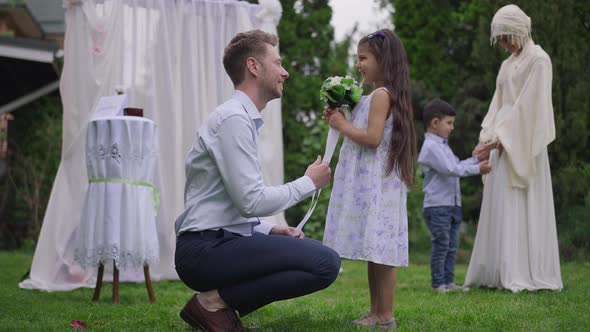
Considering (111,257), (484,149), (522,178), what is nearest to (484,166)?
(484,149)

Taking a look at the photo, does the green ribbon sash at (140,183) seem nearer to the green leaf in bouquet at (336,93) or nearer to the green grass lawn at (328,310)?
the green grass lawn at (328,310)

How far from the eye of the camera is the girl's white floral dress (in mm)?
3561

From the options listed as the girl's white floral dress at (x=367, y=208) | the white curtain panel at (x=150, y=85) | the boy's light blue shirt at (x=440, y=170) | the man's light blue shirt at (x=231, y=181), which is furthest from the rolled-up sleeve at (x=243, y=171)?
the white curtain panel at (x=150, y=85)

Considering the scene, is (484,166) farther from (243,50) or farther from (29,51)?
(29,51)

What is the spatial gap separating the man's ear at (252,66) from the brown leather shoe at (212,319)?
1.00 m

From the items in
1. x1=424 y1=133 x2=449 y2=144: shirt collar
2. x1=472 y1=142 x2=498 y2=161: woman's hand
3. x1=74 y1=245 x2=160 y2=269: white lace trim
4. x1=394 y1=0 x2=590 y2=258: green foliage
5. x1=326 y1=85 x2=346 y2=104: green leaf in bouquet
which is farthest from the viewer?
x1=394 y1=0 x2=590 y2=258: green foliage

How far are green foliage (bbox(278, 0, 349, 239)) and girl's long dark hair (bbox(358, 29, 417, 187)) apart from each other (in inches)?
262

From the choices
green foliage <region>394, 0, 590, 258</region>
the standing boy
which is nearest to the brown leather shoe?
the standing boy

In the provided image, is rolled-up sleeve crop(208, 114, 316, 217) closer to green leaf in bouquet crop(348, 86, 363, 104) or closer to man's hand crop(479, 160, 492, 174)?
green leaf in bouquet crop(348, 86, 363, 104)

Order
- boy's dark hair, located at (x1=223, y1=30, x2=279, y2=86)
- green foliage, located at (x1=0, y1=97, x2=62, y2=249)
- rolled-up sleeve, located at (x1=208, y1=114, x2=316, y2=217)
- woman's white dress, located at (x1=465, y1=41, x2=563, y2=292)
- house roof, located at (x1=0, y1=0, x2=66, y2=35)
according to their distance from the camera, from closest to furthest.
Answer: rolled-up sleeve, located at (x1=208, y1=114, x2=316, y2=217), boy's dark hair, located at (x1=223, y1=30, x2=279, y2=86), woman's white dress, located at (x1=465, y1=41, x2=563, y2=292), green foliage, located at (x1=0, y1=97, x2=62, y2=249), house roof, located at (x1=0, y1=0, x2=66, y2=35)

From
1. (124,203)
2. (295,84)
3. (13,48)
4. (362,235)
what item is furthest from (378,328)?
(295,84)

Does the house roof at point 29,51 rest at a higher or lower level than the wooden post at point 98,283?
higher

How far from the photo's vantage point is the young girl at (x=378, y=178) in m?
3.59

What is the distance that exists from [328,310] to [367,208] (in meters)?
0.85
